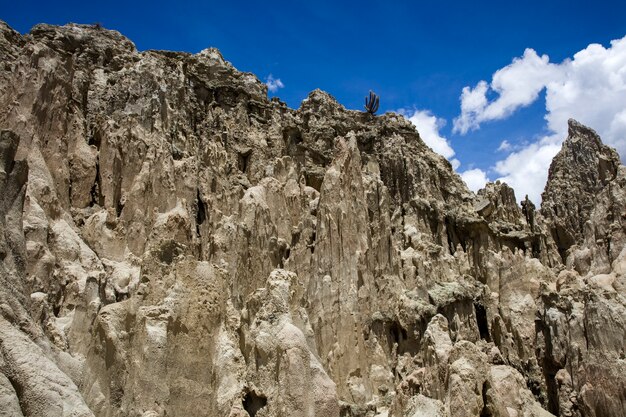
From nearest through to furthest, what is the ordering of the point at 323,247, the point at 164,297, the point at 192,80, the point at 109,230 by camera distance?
the point at 164,297, the point at 109,230, the point at 323,247, the point at 192,80

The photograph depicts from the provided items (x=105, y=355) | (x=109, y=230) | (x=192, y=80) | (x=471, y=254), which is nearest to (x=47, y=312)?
(x=105, y=355)

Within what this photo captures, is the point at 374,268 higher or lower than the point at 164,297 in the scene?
higher

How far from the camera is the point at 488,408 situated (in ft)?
54.8

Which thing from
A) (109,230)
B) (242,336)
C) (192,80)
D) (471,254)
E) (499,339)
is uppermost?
(192,80)

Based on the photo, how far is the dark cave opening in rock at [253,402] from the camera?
13.5 metres

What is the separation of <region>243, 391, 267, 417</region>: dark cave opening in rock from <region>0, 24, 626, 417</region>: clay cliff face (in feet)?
0.21

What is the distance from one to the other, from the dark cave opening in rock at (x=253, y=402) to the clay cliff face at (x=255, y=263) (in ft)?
0.21

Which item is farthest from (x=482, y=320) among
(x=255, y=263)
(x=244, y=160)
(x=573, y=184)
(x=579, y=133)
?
(x=579, y=133)

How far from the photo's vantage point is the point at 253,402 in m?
13.6

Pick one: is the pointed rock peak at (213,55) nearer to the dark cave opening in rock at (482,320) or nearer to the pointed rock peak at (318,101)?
the pointed rock peak at (318,101)

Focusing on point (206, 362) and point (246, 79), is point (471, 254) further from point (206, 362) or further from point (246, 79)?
point (206, 362)

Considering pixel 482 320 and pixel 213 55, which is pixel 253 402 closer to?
pixel 482 320

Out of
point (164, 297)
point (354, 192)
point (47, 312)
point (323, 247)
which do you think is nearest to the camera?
A: point (164, 297)

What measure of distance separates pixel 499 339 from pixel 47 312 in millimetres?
26974
